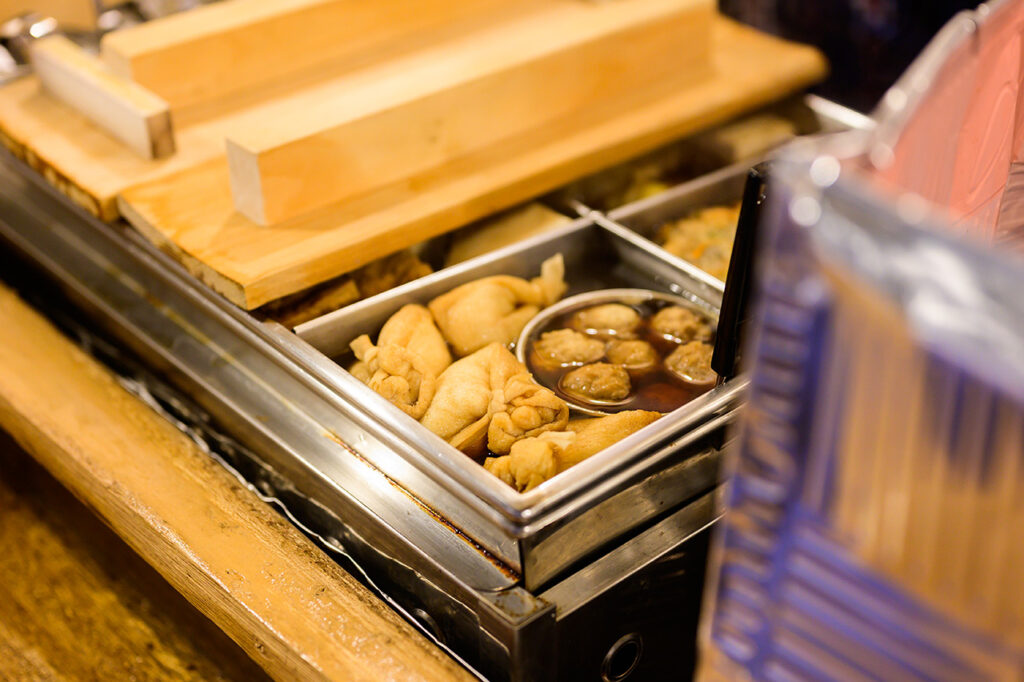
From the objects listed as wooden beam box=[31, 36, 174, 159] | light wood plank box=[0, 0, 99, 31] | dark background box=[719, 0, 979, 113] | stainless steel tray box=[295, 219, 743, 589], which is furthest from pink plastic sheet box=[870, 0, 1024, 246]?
light wood plank box=[0, 0, 99, 31]

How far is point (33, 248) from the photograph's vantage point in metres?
2.30

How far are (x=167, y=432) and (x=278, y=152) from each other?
563mm

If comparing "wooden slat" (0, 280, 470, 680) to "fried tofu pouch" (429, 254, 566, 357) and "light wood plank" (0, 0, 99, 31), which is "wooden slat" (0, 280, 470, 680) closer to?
"fried tofu pouch" (429, 254, 566, 357)

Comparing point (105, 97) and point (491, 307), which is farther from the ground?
point (105, 97)

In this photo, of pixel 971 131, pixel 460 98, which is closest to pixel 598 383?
pixel 460 98

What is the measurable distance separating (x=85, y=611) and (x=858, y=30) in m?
2.45

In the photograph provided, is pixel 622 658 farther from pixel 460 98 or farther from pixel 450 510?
pixel 460 98

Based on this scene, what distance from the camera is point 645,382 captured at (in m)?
1.77

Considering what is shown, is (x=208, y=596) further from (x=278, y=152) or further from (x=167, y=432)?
(x=278, y=152)

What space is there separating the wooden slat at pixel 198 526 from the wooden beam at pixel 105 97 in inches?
18.1

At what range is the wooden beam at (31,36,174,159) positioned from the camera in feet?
6.82

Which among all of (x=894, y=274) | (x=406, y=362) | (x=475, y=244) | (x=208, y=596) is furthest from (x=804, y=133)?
(x=894, y=274)

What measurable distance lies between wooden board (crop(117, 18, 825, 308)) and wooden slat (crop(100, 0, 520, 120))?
279 mm

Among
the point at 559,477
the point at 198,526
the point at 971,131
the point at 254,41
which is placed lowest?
the point at 198,526
